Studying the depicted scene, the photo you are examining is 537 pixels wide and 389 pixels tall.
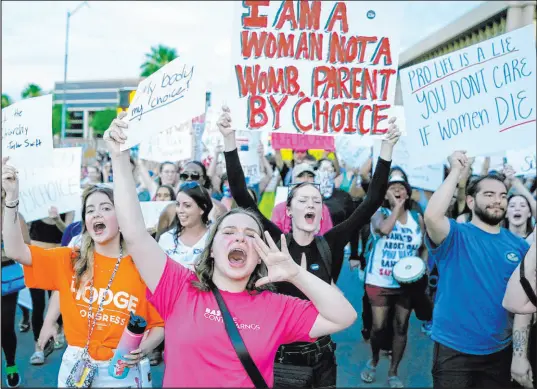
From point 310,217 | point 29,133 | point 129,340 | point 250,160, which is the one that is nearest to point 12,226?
point 129,340

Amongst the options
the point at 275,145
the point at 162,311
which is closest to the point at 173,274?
the point at 162,311

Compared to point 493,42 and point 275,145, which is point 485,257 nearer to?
point 493,42

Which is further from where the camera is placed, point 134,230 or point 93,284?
point 93,284

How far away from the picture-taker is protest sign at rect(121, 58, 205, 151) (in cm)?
274

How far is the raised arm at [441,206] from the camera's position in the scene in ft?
10.6

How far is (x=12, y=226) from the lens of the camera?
2.92 metres

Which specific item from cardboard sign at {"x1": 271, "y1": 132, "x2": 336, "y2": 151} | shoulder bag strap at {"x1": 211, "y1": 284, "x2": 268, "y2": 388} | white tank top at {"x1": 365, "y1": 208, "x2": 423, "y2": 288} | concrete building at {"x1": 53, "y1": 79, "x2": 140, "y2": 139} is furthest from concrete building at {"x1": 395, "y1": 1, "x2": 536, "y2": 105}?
concrete building at {"x1": 53, "y1": 79, "x2": 140, "y2": 139}

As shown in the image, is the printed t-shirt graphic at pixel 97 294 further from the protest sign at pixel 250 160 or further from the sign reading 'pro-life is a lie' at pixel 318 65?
the protest sign at pixel 250 160

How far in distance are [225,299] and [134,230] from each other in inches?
18.7

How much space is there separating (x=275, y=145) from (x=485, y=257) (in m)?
1.85

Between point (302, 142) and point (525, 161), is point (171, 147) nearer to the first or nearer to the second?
point (302, 142)

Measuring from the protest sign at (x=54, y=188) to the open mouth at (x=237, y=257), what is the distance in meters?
2.49

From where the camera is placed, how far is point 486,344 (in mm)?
3307

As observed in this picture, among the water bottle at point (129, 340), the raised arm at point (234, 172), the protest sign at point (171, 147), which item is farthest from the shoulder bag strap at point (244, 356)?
the protest sign at point (171, 147)
